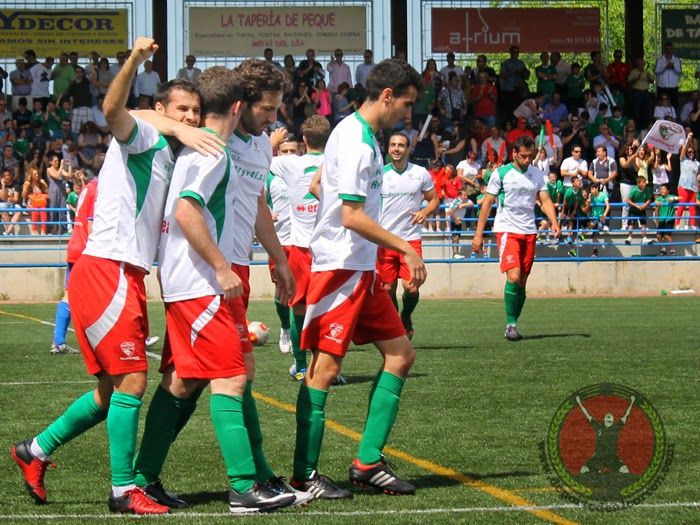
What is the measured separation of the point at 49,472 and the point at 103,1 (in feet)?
81.4

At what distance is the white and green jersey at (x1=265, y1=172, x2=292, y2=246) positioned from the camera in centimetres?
1224

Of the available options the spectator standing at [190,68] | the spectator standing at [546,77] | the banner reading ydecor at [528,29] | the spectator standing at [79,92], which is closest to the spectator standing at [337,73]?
the spectator standing at [190,68]

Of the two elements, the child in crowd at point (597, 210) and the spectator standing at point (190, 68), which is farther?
the spectator standing at point (190, 68)

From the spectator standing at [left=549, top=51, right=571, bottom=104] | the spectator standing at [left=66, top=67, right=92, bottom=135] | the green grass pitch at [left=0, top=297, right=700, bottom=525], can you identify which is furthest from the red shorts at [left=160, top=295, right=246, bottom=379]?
the spectator standing at [left=549, top=51, right=571, bottom=104]

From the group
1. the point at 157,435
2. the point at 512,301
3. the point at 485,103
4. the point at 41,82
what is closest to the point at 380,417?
the point at 157,435

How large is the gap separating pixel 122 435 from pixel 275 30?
25675 millimetres

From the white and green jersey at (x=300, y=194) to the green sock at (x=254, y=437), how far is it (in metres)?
5.41

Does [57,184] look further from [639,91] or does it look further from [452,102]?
[639,91]

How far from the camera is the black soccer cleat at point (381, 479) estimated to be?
603 centimetres

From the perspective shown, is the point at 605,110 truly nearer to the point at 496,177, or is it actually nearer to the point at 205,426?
the point at 496,177

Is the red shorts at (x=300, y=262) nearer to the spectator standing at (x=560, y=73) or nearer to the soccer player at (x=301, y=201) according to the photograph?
the soccer player at (x=301, y=201)

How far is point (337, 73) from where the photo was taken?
2931 cm

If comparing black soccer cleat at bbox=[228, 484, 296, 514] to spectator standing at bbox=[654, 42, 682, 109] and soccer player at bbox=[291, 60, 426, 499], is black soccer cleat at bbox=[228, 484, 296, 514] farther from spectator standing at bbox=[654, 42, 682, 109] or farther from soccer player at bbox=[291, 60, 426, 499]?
spectator standing at bbox=[654, 42, 682, 109]

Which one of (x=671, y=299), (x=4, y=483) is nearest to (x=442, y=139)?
(x=671, y=299)
